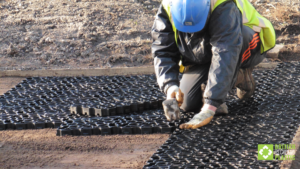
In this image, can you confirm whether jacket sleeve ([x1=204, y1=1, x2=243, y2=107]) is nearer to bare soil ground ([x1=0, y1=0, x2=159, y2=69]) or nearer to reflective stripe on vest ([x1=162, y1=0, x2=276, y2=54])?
reflective stripe on vest ([x1=162, y1=0, x2=276, y2=54])

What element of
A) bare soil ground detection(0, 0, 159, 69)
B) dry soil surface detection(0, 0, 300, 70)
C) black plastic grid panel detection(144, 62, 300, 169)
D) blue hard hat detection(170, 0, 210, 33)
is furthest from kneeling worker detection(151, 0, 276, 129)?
bare soil ground detection(0, 0, 159, 69)

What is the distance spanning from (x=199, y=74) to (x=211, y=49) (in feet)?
1.61

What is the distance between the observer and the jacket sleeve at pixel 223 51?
3686 mm

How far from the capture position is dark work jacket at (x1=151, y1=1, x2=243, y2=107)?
3.70 meters

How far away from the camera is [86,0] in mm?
8320

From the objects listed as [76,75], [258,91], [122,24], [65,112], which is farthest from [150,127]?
[122,24]

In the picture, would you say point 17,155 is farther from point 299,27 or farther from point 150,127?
point 299,27

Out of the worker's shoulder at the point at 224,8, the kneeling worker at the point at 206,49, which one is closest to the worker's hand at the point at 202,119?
the kneeling worker at the point at 206,49

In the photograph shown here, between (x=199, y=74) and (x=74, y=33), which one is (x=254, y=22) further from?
(x=74, y=33)

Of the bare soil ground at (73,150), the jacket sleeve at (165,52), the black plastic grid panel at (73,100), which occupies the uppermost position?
the jacket sleeve at (165,52)

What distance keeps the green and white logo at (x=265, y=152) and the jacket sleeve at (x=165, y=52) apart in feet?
3.64

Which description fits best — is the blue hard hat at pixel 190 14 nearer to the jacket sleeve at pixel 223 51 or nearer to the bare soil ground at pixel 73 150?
the jacket sleeve at pixel 223 51

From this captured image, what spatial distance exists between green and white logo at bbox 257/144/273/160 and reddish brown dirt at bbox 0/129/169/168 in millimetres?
979

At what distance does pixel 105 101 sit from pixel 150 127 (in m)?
0.96
